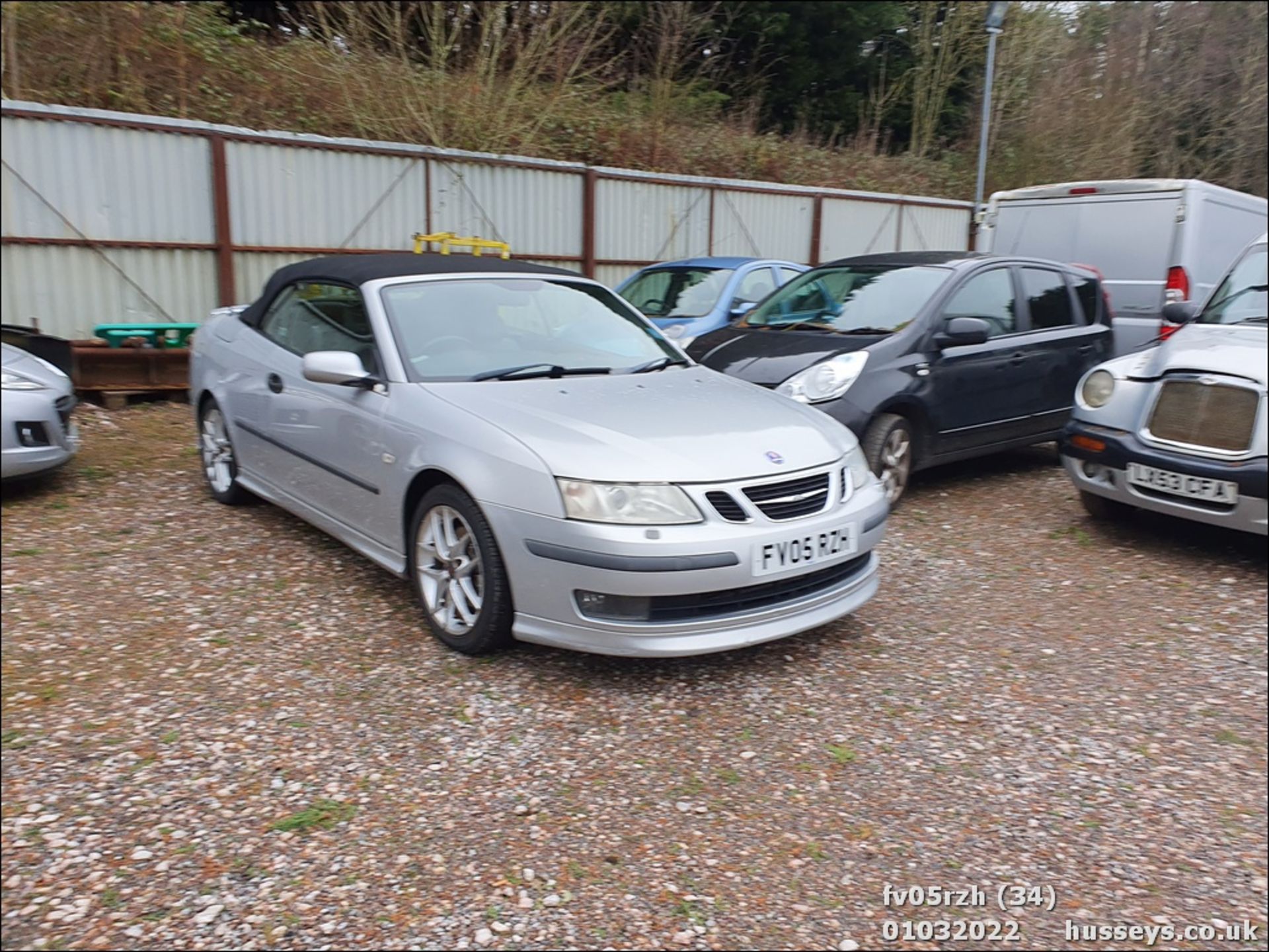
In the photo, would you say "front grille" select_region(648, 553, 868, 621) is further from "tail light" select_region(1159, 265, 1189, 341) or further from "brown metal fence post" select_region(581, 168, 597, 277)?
"brown metal fence post" select_region(581, 168, 597, 277)

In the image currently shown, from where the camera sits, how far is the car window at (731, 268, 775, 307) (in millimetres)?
9172

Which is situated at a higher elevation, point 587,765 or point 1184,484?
point 1184,484

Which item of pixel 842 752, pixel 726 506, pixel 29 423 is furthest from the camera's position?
pixel 29 423

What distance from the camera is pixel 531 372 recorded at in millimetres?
4312

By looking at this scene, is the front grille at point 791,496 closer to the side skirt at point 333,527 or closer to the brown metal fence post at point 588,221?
the side skirt at point 333,527

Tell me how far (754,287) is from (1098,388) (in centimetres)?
423

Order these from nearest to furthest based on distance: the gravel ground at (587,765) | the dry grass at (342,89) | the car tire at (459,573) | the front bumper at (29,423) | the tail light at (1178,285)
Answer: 1. the gravel ground at (587,765)
2. the car tire at (459,573)
3. the front bumper at (29,423)
4. the tail light at (1178,285)
5. the dry grass at (342,89)

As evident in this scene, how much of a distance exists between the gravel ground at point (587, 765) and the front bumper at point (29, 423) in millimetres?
474

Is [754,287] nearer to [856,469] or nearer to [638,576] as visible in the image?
[856,469]

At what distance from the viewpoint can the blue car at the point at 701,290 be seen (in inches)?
351

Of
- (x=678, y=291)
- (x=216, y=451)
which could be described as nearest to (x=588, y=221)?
(x=678, y=291)

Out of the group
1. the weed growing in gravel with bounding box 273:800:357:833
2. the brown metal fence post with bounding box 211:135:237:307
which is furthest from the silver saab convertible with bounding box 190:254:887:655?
the brown metal fence post with bounding box 211:135:237:307

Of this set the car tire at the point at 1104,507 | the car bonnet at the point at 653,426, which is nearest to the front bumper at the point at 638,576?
the car bonnet at the point at 653,426

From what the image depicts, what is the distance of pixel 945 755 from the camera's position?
326 cm
